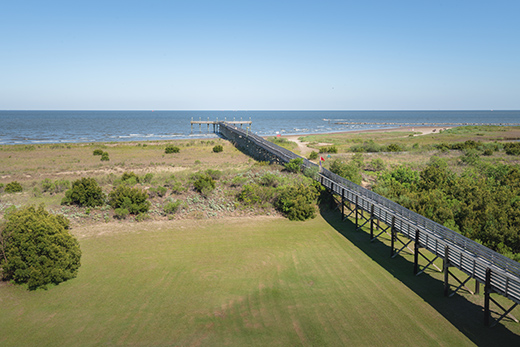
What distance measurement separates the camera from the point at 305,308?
41.1 feet

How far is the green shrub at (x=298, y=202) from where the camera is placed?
22.6 meters

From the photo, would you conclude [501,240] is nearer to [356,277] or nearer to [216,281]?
[356,277]

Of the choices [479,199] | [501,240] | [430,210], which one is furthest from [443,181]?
[501,240]

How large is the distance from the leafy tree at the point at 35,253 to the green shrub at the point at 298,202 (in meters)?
13.0

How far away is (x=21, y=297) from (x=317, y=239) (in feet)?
46.0

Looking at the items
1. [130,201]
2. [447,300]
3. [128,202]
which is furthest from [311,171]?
[447,300]

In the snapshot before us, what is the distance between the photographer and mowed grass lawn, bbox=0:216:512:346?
35.8 feet

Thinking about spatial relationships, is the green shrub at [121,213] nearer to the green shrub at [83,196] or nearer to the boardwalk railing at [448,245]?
the green shrub at [83,196]

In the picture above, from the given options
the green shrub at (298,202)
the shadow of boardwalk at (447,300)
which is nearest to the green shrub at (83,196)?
the green shrub at (298,202)

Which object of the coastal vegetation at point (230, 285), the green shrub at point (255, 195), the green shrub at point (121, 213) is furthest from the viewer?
the green shrub at point (255, 195)

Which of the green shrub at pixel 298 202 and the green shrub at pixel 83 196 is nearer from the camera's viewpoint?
the green shrub at pixel 83 196

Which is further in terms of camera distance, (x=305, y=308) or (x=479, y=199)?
(x=479, y=199)

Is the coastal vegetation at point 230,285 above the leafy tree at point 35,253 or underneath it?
underneath

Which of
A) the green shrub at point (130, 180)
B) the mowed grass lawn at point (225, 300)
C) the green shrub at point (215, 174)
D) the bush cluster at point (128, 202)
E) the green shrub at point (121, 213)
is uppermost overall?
the green shrub at point (215, 174)
